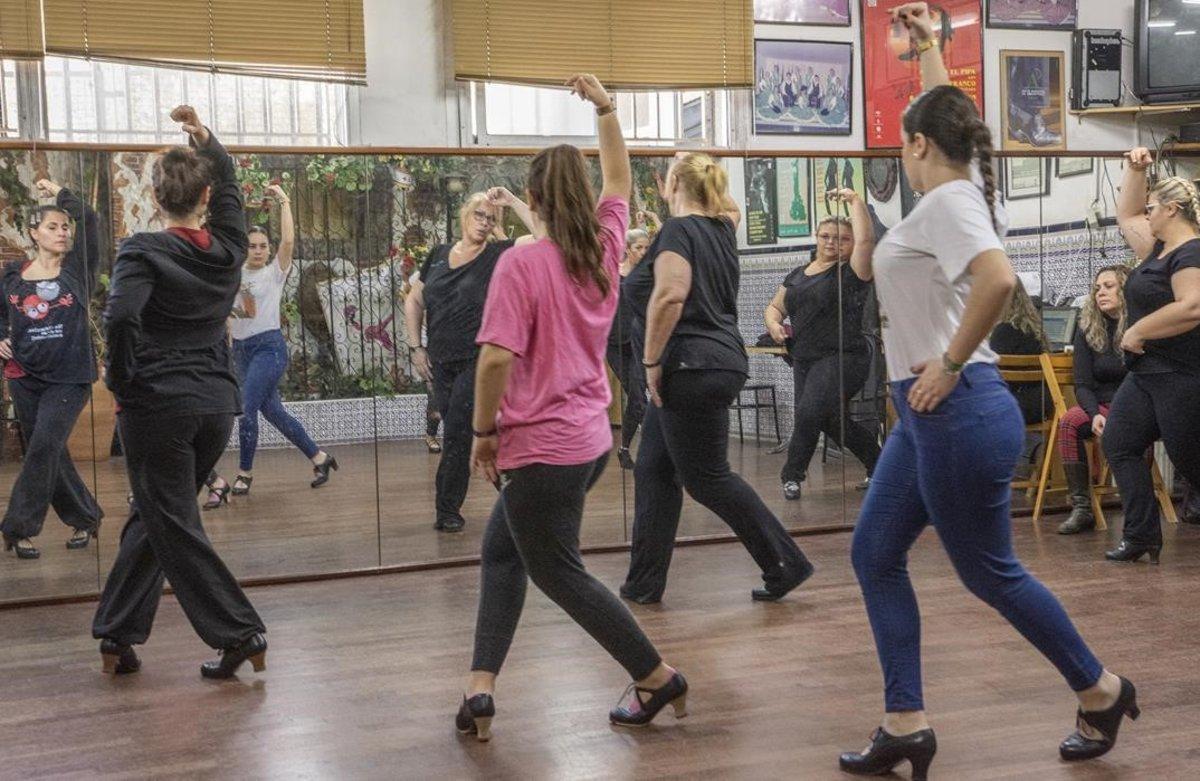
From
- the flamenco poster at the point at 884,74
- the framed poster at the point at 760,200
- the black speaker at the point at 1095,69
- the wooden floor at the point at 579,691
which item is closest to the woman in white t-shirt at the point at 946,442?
the wooden floor at the point at 579,691

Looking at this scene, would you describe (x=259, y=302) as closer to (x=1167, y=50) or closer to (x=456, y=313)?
(x=456, y=313)

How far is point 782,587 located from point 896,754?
189 cm

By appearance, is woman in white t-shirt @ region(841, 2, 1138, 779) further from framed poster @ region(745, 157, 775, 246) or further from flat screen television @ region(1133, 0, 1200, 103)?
flat screen television @ region(1133, 0, 1200, 103)

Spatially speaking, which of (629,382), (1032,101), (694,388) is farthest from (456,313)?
(1032,101)

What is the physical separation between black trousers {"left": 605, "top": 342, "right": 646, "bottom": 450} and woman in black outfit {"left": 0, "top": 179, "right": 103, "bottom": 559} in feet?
6.71

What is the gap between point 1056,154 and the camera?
6996 millimetres

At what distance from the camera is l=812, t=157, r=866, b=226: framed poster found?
6535 millimetres

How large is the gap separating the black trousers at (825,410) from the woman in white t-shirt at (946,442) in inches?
133

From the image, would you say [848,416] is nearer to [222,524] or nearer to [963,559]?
[222,524]

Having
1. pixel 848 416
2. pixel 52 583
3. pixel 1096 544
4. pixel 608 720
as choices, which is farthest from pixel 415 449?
pixel 1096 544

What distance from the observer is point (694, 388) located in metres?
4.72

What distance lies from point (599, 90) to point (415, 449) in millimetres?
2660

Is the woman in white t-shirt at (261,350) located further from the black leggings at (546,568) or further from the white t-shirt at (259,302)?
the black leggings at (546,568)

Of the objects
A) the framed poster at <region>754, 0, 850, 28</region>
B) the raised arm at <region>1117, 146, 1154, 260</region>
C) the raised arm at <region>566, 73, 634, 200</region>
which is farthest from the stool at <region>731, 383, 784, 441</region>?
the raised arm at <region>566, 73, 634, 200</region>
